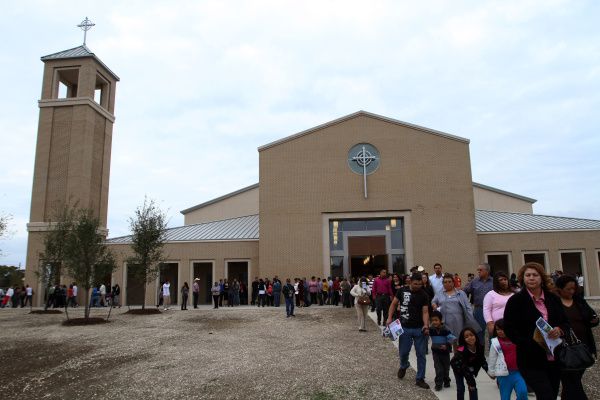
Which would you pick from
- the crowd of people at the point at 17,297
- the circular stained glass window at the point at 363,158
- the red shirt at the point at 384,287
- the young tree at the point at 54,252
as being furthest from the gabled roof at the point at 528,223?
the crowd of people at the point at 17,297

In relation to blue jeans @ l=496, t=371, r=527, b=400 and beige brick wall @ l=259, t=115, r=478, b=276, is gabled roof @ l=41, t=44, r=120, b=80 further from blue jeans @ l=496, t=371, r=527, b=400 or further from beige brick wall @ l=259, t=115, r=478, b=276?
blue jeans @ l=496, t=371, r=527, b=400

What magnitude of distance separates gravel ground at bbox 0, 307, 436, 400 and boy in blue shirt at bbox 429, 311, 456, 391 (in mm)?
403

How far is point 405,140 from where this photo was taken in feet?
94.1

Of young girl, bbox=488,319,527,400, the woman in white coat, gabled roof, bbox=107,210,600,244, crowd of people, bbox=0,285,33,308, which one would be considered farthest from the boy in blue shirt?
crowd of people, bbox=0,285,33,308

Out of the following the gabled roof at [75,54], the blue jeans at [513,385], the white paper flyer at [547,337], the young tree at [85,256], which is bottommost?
the blue jeans at [513,385]

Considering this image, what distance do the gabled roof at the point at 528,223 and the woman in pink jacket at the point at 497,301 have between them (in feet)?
77.3

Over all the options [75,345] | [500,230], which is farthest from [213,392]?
[500,230]

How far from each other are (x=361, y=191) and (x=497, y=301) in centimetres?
2202

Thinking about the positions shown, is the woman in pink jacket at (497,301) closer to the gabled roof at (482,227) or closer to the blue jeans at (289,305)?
the blue jeans at (289,305)

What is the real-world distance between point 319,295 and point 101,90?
2423 cm

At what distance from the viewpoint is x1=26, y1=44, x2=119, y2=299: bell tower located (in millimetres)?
31750

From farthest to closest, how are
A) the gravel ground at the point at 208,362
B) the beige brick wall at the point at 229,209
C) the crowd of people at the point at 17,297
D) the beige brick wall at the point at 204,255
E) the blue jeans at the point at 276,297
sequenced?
1. the beige brick wall at the point at 229,209
2. the crowd of people at the point at 17,297
3. the beige brick wall at the point at 204,255
4. the blue jeans at the point at 276,297
5. the gravel ground at the point at 208,362

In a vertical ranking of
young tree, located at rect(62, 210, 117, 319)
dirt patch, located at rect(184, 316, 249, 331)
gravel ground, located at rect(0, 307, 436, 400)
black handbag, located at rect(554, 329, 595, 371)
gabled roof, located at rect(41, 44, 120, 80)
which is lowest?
gravel ground, located at rect(0, 307, 436, 400)

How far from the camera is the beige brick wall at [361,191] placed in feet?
89.9
